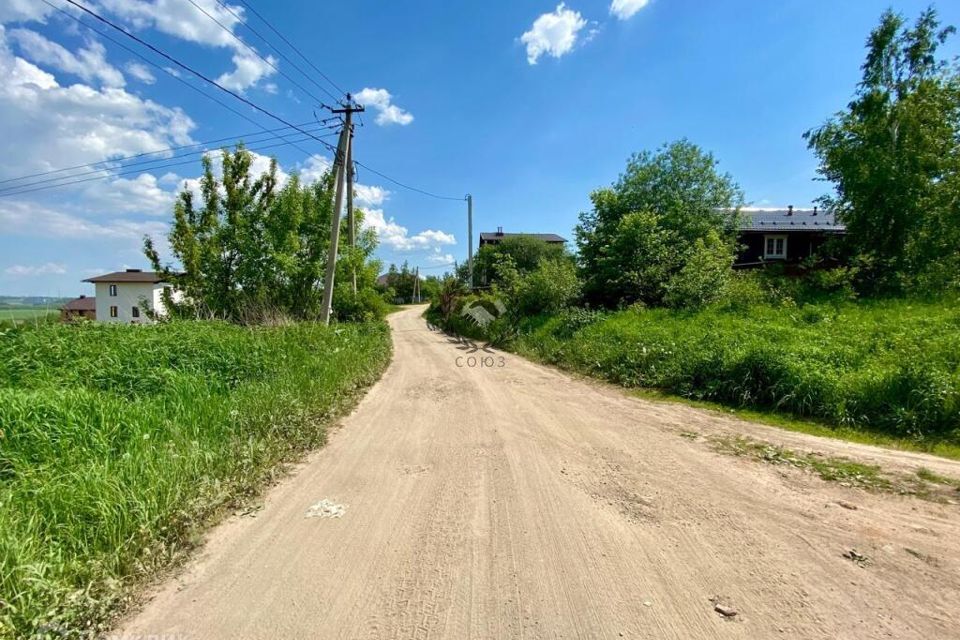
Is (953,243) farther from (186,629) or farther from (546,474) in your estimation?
(186,629)

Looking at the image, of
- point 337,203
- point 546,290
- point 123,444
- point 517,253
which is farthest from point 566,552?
point 517,253

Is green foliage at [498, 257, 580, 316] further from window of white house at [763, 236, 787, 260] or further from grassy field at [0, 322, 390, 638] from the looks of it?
window of white house at [763, 236, 787, 260]

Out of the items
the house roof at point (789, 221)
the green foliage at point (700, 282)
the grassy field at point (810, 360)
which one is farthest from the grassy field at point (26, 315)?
the house roof at point (789, 221)

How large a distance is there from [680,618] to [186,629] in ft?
8.95

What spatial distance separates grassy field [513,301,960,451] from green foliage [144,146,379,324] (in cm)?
1064

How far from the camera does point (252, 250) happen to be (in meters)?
16.3

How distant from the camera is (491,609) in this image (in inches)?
91.9

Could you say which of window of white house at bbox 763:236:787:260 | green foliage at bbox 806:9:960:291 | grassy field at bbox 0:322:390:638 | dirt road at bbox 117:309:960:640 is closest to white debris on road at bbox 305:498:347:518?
dirt road at bbox 117:309:960:640

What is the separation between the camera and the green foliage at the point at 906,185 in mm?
12266

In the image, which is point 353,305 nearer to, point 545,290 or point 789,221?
point 545,290

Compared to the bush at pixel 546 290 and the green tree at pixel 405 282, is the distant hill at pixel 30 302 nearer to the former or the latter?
the bush at pixel 546 290

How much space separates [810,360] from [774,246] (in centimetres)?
2483

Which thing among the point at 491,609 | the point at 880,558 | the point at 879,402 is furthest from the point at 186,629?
the point at 879,402

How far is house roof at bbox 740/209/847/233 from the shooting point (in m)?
26.2
